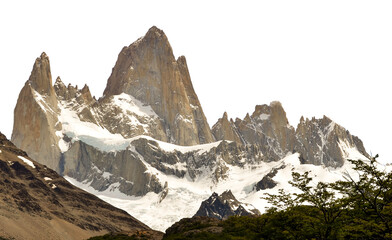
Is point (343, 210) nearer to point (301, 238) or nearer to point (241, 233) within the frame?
point (301, 238)

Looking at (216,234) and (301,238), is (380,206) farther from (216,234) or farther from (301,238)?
(216,234)

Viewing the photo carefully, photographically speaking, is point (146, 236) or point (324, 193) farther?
point (146, 236)

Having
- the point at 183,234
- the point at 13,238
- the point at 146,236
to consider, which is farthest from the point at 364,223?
the point at 13,238

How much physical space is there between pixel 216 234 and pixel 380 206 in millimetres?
25737

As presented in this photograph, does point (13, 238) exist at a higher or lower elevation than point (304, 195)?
lower

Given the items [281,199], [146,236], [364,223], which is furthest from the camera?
[146,236]

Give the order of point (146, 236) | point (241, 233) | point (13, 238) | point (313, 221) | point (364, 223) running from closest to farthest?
point (364, 223) → point (313, 221) → point (241, 233) → point (146, 236) → point (13, 238)

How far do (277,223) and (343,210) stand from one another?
430 inches

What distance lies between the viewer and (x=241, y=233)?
7069 cm

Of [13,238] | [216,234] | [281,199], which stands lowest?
[13,238]

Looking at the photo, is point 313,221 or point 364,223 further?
point 313,221

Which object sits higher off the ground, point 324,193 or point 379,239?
point 324,193

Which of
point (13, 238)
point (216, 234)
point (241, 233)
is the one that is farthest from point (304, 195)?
point (13, 238)

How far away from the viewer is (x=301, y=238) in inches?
2235
